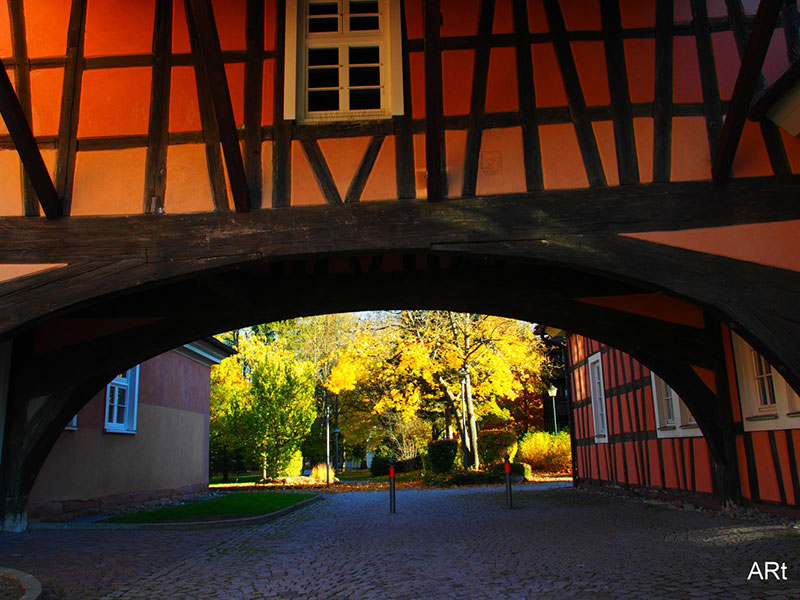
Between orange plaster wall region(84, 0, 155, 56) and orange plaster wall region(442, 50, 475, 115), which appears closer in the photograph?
orange plaster wall region(442, 50, 475, 115)

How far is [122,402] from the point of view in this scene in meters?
14.5

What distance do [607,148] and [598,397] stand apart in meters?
10.9

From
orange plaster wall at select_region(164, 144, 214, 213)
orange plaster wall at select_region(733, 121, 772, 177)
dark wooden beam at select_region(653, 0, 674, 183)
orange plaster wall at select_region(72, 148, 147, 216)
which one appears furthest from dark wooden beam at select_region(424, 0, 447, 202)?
orange plaster wall at select_region(72, 148, 147, 216)

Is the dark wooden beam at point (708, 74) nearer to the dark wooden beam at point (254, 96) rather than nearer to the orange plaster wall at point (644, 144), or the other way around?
the orange plaster wall at point (644, 144)

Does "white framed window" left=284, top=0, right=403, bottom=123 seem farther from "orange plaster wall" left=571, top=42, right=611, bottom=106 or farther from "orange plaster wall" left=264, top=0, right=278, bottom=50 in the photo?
"orange plaster wall" left=571, top=42, right=611, bottom=106

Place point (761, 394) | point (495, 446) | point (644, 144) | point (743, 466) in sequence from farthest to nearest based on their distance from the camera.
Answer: point (495, 446) → point (743, 466) → point (761, 394) → point (644, 144)

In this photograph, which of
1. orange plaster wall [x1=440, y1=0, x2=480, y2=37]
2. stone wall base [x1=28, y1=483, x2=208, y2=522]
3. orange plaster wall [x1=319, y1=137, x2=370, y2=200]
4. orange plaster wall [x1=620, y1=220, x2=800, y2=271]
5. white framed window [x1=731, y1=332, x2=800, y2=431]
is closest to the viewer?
Result: orange plaster wall [x1=620, y1=220, x2=800, y2=271]

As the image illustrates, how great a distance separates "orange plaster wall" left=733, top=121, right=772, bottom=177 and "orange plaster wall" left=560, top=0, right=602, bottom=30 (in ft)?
5.96

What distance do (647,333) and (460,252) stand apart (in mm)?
4266

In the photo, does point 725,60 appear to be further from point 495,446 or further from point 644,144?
point 495,446

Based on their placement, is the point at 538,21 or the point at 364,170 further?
the point at 538,21

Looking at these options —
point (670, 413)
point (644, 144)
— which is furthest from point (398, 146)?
point (670, 413)

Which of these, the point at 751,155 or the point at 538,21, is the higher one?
the point at 538,21

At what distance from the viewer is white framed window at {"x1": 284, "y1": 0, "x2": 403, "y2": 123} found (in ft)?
24.6
